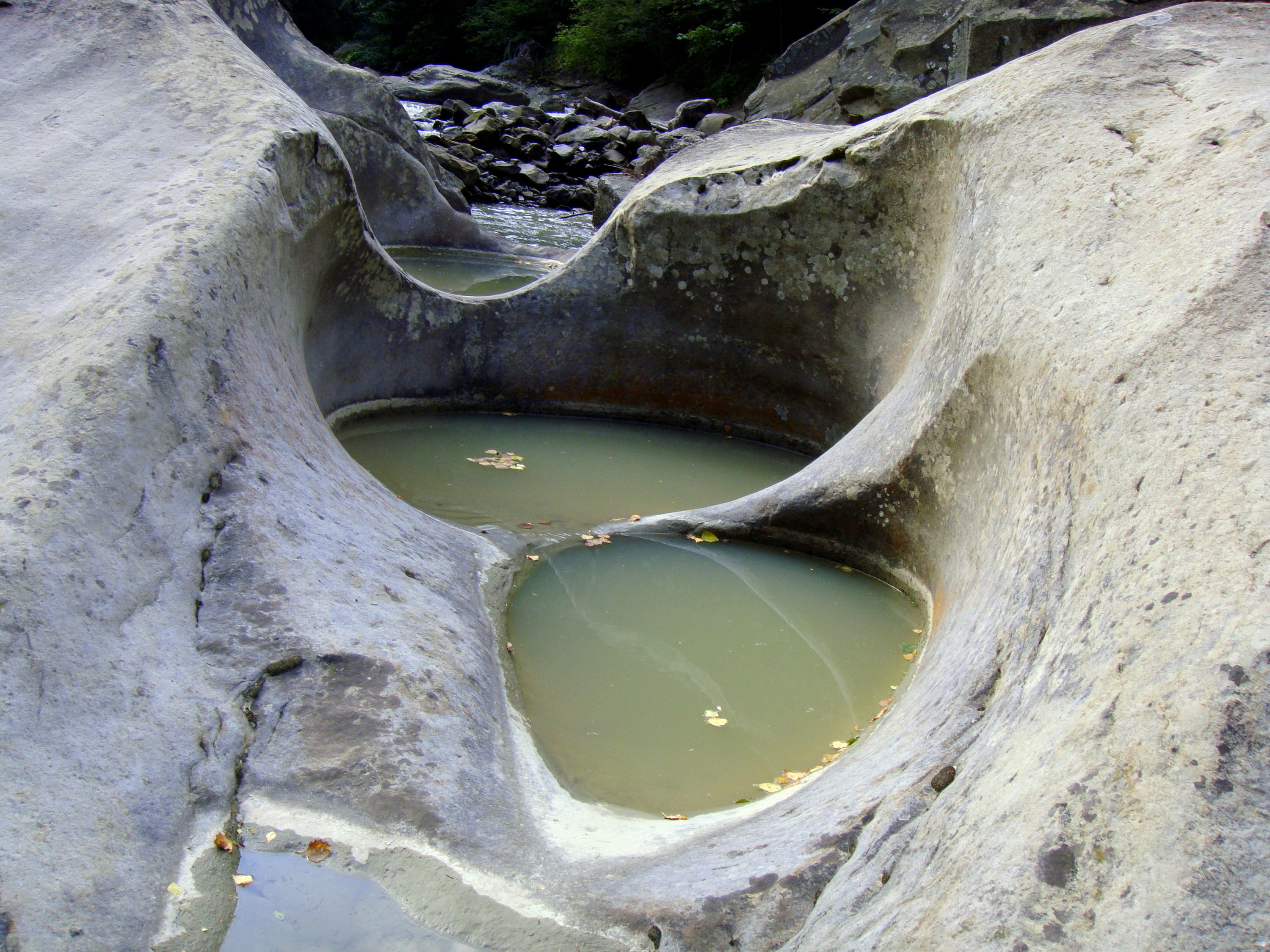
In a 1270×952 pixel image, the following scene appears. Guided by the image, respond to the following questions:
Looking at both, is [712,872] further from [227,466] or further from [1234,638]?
[227,466]

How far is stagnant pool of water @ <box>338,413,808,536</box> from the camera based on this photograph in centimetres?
505

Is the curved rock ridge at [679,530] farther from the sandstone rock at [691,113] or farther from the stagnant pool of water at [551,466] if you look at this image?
the sandstone rock at [691,113]

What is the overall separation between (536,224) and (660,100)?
1478cm

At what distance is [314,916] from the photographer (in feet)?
6.85

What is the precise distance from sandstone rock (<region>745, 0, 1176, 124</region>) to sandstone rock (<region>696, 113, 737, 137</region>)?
11.1 feet

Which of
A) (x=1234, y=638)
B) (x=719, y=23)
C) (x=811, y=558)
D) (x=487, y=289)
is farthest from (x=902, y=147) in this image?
(x=719, y=23)

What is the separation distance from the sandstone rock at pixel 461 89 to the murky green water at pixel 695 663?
2592 centimetres

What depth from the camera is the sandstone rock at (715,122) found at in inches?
787

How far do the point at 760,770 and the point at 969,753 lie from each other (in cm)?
122

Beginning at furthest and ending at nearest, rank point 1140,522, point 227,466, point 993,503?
1. point 993,503
2. point 227,466
3. point 1140,522

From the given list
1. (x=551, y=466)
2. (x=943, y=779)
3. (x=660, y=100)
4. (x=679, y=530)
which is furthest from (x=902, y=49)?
(x=660, y=100)

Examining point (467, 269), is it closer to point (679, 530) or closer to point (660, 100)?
point (679, 530)

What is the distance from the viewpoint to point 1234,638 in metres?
1.49

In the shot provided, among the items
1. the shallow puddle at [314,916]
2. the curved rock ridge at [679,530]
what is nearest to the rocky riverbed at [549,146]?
the curved rock ridge at [679,530]
